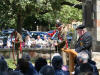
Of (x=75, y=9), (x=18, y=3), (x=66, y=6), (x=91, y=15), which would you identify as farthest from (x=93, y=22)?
(x=75, y=9)

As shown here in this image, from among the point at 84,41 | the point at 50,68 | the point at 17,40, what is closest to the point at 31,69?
the point at 50,68

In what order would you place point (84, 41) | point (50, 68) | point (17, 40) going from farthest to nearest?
point (17, 40) → point (84, 41) → point (50, 68)

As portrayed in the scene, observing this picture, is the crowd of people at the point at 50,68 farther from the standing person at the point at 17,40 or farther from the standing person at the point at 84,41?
the standing person at the point at 17,40

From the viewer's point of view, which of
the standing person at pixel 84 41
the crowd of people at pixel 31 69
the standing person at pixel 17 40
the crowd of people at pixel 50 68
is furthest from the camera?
the standing person at pixel 17 40

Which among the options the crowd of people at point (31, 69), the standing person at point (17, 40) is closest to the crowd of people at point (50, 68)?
the crowd of people at point (31, 69)

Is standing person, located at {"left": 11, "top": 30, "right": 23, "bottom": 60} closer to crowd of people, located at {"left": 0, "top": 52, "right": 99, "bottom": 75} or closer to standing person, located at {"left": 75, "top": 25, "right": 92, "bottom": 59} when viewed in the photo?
standing person, located at {"left": 75, "top": 25, "right": 92, "bottom": 59}

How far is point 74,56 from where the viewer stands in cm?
1011

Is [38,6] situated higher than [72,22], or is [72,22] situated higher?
[38,6]

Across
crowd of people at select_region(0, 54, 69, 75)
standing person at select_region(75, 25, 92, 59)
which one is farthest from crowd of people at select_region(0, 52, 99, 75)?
standing person at select_region(75, 25, 92, 59)

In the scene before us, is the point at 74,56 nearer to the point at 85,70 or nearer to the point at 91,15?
the point at 85,70

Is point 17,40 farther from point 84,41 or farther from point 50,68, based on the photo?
point 50,68

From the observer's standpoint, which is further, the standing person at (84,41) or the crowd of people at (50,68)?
the standing person at (84,41)

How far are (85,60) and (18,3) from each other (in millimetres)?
14941

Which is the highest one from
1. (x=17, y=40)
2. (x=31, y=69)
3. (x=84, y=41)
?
(x=84, y=41)
